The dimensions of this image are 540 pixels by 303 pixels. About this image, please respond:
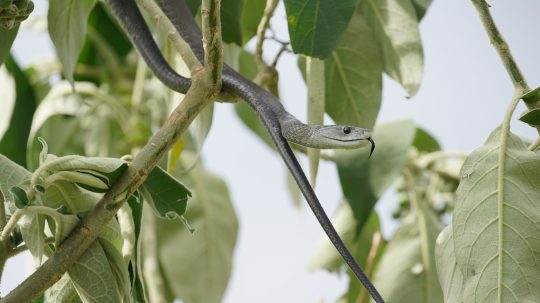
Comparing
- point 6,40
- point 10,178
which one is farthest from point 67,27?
point 10,178

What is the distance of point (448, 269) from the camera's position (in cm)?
83

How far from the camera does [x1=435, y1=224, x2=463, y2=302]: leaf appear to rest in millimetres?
803

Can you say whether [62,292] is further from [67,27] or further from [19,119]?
[19,119]

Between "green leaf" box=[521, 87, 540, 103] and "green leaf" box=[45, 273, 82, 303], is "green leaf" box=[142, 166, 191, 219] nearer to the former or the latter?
"green leaf" box=[45, 273, 82, 303]

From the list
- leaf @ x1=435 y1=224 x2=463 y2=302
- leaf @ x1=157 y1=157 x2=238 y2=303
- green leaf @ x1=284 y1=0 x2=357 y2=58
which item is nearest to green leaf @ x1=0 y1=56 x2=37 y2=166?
leaf @ x1=157 y1=157 x2=238 y2=303

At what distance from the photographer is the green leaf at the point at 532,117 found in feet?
2.65

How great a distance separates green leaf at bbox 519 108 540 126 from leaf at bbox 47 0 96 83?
46cm

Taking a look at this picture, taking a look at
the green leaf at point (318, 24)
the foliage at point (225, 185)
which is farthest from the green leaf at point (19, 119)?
the green leaf at point (318, 24)

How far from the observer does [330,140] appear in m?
0.66

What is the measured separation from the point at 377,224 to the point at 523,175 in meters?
0.68

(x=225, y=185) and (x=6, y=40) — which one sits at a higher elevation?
(x=6, y=40)

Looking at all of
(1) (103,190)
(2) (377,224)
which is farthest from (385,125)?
(1) (103,190)

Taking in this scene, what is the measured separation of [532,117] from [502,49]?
63 mm

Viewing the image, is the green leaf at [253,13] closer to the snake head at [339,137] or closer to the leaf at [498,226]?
the leaf at [498,226]
